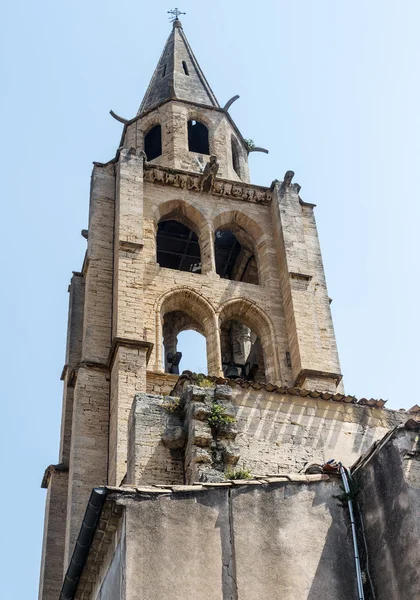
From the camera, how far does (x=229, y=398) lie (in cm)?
1207

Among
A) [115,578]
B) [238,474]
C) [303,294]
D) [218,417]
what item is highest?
[303,294]

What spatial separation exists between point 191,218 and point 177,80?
6.15 m

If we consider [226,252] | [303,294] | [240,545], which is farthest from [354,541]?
[226,252]

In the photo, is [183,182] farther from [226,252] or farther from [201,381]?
[201,381]

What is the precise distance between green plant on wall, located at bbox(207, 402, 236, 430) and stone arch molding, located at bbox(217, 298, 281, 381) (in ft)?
18.8

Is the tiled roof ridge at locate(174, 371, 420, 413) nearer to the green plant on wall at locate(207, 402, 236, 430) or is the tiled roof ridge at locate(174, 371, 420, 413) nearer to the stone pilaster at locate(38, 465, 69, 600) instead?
the green plant on wall at locate(207, 402, 236, 430)

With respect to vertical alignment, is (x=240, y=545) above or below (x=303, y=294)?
below

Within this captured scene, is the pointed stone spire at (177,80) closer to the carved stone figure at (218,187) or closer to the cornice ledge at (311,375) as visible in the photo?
the carved stone figure at (218,187)

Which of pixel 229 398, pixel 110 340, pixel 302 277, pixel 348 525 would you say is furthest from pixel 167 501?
pixel 302 277

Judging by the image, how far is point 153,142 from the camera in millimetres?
23219

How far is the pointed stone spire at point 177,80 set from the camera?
23.9 m

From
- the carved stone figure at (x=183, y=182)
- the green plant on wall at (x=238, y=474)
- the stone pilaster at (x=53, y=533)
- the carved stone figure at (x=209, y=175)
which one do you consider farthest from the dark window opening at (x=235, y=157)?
the green plant on wall at (x=238, y=474)

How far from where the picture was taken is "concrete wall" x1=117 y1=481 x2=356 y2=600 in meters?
7.56

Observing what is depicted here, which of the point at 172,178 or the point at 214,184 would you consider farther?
the point at 214,184
